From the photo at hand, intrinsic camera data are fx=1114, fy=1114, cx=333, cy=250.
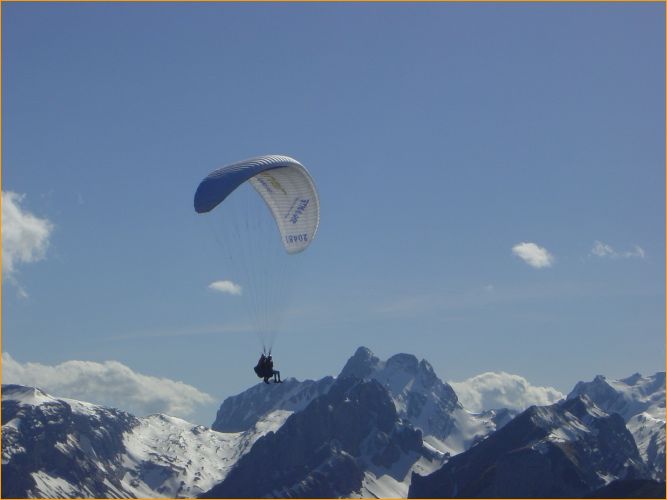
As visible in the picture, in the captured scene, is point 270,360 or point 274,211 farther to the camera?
point 274,211

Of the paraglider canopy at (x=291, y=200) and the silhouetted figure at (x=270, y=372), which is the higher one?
the paraglider canopy at (x=291, y=200)

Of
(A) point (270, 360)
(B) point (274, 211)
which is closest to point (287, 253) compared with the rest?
(B) point (274, 211)

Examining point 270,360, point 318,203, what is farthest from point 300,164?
point 270,360

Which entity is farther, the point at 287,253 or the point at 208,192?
the point at 287,253

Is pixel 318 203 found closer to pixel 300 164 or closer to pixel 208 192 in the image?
pixel 300 164

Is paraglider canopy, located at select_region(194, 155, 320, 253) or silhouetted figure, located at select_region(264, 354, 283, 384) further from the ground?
paraglider canopy, located at select_region(194, 155, 320, 253)

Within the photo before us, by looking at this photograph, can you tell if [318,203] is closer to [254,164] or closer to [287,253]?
[287,253]

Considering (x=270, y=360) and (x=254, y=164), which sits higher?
(x=254, y=164)

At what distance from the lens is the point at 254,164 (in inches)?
3639

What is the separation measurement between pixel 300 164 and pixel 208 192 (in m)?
Result: 11.9

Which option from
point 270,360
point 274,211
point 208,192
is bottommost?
point 270,360

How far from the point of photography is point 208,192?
8881 cm

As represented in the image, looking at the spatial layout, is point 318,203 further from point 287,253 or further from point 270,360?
point 270,360

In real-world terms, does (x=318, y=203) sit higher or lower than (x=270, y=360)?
higher
